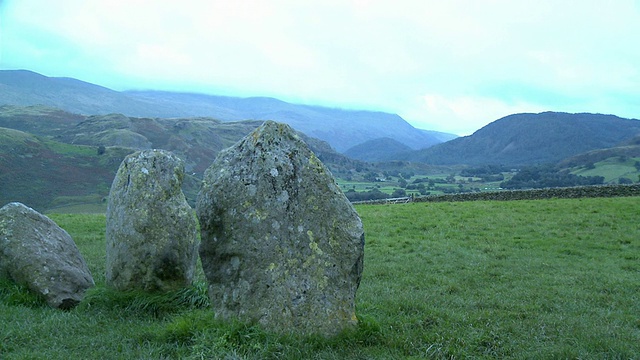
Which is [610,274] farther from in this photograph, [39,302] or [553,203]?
[553,203]

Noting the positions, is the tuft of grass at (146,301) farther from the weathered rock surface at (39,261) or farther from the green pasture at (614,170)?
the green pasture at (614,170)

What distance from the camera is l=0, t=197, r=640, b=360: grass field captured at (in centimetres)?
755

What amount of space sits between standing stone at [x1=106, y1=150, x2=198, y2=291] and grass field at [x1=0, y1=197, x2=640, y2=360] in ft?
1.43

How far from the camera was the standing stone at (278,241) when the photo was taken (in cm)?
791

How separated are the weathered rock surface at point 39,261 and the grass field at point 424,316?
396 mm

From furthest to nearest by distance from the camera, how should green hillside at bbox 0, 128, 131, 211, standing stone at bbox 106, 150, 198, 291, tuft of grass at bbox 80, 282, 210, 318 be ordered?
green hillside at bbox 0, 128, 131, 211
standing stone at bbox 106, 150, 198, 291
tuft of grass at bbox 80, 282, 210, 318

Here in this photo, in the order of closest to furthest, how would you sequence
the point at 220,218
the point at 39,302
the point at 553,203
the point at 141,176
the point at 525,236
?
1. the point at 220,218
2. the point at 39,302
3. the point at 141,176
4. the point at 525,236
5. the point at 553,203

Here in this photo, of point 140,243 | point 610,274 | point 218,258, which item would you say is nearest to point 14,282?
point 140,243

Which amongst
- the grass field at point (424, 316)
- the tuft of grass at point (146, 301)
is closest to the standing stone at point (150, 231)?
the tuft of grass at point (146, 301)

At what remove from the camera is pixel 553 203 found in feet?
97.6

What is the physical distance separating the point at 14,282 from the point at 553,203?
28.2 m

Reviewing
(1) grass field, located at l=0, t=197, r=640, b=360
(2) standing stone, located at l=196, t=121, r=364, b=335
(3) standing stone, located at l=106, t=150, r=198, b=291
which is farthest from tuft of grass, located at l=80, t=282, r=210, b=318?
(2) standing stone, located at l=196, t=121, r=364, b=335

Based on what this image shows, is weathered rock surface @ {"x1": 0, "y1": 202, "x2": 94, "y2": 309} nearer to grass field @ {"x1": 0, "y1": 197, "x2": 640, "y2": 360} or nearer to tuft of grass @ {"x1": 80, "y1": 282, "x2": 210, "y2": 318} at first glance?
grass field @ {"x1": 0, "y1": 197, "x2": 640, "y2": 360}

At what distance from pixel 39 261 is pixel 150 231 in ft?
8.48
